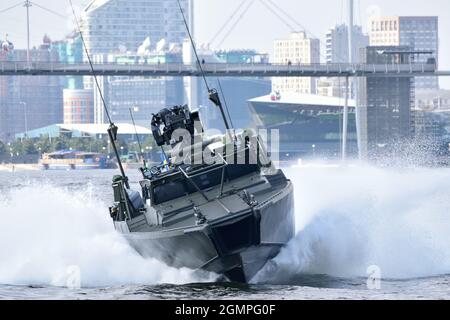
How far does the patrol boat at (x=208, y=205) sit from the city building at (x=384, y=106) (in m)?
124

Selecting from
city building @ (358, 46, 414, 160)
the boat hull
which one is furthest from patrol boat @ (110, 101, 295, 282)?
city building @ (358, 46, 414, 160)

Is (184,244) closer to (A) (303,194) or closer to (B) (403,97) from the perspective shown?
(A) (303,194)

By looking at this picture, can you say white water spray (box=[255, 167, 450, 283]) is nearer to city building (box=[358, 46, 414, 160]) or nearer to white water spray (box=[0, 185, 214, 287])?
white water spray (box=[0, 185, 214, 287])

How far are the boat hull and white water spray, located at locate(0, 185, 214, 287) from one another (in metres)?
0.60

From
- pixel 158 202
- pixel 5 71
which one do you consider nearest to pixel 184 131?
pixel 158 202

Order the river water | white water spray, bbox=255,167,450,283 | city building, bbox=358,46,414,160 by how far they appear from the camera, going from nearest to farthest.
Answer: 1. the river water
2. white water spray, bbox=255,167,450,283
3. city building, bbox=358,46,414,160

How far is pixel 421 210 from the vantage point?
155 ft

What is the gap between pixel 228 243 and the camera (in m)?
33.5

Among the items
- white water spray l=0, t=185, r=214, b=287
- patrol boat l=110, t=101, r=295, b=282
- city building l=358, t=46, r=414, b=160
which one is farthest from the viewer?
city building l=358, t=46, r=414, b=160

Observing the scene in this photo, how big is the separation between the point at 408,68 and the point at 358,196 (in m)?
110

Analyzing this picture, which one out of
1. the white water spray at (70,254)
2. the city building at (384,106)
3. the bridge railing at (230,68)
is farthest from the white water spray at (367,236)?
the city building at (384,106)

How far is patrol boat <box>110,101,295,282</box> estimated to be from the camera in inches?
1321

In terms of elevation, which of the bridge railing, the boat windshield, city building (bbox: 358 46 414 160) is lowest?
city building (bbox: 358 46 414 160)

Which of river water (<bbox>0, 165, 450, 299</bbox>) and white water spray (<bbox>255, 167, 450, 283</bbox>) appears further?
white water spray (<bbox>255, 167, 450, 283</bbox>)
